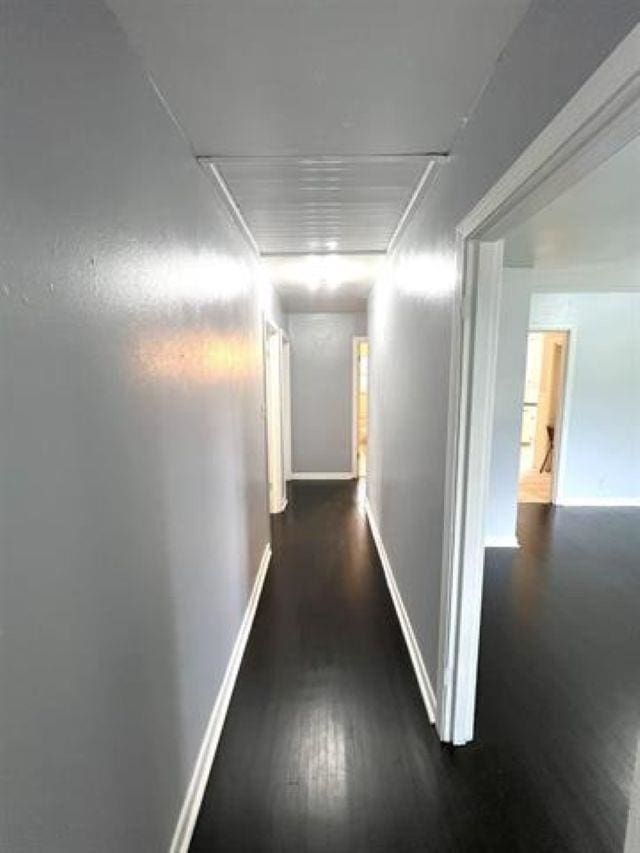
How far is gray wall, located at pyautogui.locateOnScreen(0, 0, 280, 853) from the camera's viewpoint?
0.64 metres

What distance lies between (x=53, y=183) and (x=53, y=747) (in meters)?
0.96

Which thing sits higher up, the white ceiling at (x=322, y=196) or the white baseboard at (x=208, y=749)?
the white ceiling at (x=322, y=196)

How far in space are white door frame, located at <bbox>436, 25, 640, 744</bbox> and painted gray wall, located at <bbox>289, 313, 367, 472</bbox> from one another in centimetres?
414

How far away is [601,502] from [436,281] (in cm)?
415

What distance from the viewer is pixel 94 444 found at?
85cm

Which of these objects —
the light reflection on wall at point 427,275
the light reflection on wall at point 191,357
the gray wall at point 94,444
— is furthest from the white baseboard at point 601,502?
the gray wall at point 94,444

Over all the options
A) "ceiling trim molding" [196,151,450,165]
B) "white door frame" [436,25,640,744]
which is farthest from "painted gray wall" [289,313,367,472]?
"white door frame" [436,25,640,744]

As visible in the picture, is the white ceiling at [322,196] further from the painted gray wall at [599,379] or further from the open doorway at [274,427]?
the painted gray wall at [599,379]

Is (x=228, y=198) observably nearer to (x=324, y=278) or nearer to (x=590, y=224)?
(x=324, y=278)

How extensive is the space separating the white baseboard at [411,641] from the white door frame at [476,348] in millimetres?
105

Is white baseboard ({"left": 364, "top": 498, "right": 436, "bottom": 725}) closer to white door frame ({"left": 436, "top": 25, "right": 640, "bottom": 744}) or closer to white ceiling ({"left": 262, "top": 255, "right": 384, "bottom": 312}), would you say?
white door frame ({"left": 436, "top": 25, "right": 640, "bottom": 744})

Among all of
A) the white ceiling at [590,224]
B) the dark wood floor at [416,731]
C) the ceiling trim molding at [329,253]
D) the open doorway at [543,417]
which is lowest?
the dark wood floor at [416,731]

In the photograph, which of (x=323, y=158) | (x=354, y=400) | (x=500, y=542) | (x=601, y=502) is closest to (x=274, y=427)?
(x=354, y=400)

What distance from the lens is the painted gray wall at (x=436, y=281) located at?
807mm
